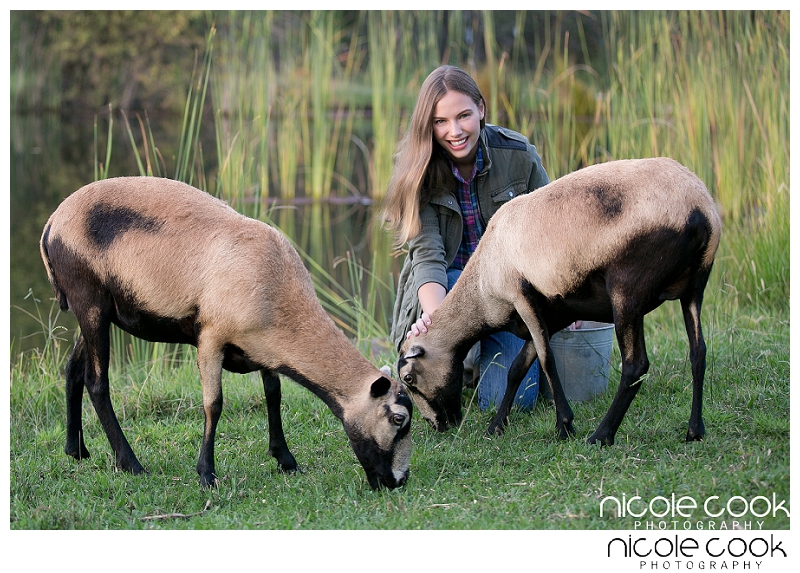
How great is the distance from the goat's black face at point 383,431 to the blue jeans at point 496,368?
58.2 inches

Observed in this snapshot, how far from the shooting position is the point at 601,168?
4.36m

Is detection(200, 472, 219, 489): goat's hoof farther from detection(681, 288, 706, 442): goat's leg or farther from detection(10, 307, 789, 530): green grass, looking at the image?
detection(681, 288, 706, 442): goat's leg

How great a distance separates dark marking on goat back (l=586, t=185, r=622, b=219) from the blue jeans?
157 centimetres

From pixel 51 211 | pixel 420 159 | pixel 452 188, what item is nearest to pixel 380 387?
pixel 420 159

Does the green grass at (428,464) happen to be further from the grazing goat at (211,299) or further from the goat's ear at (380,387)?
the goat's ear at (380,387)

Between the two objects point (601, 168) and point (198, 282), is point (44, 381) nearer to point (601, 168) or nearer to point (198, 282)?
point (198, 282)

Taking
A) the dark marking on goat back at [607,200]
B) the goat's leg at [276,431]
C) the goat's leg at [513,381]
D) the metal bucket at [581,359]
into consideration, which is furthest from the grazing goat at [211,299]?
the metal bucket at [581,359]

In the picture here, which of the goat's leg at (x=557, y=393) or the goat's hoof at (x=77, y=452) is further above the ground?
the goat's leg at (x=557, y=393)

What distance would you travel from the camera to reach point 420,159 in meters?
5.20

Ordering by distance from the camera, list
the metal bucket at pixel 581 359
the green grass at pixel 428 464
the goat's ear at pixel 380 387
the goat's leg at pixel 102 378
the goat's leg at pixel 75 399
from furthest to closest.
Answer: the metal bucket at pixel 581 359 → the goat's leg at pixel 75 399 → the goat's leg at pixel 102 378 → the goat's ear at pixel 380 387 → the green grass at pixel 428 464

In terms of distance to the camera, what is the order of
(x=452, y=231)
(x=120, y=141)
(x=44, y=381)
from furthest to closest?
1. (x=120, y=141)
2. (x=44, y=381)
3. (x=452, y=231)

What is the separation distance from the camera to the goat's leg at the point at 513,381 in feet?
16.3
